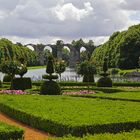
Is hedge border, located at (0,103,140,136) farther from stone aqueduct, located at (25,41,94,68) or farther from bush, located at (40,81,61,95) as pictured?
stone aqueduct, located at (25,41,94,68)

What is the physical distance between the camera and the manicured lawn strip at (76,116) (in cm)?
1027

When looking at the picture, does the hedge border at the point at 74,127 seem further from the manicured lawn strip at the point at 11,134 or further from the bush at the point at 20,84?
the bush at the point at 20,84

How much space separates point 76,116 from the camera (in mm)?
11477

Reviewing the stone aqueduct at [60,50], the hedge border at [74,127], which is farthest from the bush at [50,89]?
the stone aqueduct at [60,50]

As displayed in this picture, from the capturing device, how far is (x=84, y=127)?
33.0 ft

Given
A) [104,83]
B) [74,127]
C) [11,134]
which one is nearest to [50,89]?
[104,83]

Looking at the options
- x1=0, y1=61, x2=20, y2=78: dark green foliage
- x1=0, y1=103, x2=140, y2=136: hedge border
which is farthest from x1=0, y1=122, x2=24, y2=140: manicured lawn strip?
x1=0, y1=61, x2=20, y2=78: dark green foliage

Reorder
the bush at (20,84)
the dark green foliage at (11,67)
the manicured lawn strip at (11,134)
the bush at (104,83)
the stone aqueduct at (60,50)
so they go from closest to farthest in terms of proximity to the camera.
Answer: the manicured lawn strip at (11,134), the bush at (20,84), the bush at (104,83), the dark green foliage at (11,67), the stone aqueduct at (60,50)

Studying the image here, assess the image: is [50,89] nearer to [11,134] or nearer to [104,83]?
[104,83]

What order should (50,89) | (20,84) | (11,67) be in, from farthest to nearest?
(11,67), (20,84), (50,89)

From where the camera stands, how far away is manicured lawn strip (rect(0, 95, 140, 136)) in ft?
33.7

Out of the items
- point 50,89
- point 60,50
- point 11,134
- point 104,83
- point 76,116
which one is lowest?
point 11,134

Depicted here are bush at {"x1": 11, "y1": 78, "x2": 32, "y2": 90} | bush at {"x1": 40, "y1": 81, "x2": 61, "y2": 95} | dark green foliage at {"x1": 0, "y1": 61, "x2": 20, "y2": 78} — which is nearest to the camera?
bush at {"x1": 40, "y1": 81, "x2": 61, "y2": 95}

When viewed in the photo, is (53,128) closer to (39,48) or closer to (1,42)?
(1,42)
